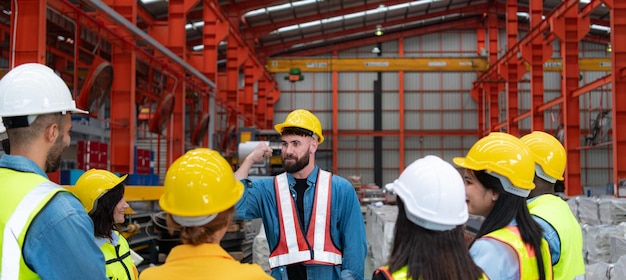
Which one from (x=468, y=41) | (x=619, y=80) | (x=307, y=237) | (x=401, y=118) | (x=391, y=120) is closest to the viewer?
(x=307, y=237)

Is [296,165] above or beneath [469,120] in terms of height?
beneath

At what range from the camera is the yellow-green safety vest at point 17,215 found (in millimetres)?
1983

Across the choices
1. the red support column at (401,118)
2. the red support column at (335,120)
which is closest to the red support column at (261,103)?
the red support column at (335,120)

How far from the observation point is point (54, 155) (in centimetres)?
230

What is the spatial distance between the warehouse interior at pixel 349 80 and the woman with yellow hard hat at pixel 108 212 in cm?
495

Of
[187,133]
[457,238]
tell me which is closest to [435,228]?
[457,238]

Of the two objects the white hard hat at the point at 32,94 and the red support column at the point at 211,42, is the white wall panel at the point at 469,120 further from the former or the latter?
the white hard hat at the point at 32,94

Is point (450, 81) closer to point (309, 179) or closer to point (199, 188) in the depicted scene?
point (309, 179)

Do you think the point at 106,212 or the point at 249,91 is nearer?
the point at 106,212

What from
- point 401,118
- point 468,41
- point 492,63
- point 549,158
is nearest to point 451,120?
point 401,118

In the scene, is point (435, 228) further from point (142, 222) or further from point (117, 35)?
point (117, 35)

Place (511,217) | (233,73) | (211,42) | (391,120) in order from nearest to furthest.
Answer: (511,217), (211,42), (233,73), (391,120)

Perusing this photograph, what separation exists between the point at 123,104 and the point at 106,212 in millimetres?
8747

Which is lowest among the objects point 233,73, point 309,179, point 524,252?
point 524,252
